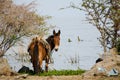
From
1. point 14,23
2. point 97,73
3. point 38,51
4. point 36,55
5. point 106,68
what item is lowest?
point 97,73

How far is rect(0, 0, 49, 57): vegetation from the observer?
2248 cm

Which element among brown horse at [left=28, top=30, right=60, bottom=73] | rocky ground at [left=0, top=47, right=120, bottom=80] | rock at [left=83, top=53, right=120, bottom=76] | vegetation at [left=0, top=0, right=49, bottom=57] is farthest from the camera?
vegetation at [left=0, top=0, right=49, bottom=57]

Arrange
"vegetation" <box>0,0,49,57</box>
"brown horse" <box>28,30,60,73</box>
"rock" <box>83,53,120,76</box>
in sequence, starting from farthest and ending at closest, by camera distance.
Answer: "vegetation" <box>0,0,49,57</box>, "brown horse" <box>28,30,60,73</box>, "rock" <box>83,53,120,76</box>

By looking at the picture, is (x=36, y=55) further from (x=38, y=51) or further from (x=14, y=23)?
(x=14, y=23)

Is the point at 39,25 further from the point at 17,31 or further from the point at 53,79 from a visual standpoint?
the point at 53,79

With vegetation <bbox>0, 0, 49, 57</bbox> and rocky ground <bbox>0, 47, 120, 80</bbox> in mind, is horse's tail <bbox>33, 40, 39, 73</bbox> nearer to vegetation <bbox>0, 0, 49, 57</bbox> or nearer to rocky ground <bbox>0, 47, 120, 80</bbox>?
rocky ground <bbox>0, 47, 120, 80</bbox>

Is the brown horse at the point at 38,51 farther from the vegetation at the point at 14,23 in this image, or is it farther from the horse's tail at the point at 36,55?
the vegetation at the point at 14,23

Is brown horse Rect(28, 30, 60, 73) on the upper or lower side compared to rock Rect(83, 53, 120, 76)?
upper

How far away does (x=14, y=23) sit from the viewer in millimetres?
22469

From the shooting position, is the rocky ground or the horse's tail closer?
the rocky ground

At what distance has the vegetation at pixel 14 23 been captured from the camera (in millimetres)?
22484

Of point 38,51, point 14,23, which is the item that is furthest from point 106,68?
point 14,23

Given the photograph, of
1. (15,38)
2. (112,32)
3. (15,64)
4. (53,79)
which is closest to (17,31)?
(15,38)

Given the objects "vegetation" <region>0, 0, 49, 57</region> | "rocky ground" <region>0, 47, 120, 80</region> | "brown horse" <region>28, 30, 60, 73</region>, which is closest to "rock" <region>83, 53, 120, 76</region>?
"rocky ground" <region>0, 47, 120, 80</region>
